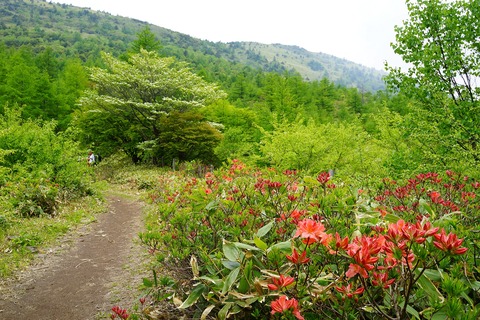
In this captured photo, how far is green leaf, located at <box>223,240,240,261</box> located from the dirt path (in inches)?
114

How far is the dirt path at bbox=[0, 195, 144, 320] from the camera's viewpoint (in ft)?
13.8

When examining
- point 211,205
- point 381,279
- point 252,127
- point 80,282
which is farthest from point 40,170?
point 252,127

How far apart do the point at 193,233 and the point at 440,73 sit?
8.78 meters

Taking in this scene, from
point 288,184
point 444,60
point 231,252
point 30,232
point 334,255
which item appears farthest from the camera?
point 444,60

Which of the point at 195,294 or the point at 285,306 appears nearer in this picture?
the point at 285,306

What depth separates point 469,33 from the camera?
27.9 ft

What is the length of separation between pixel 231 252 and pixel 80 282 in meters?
4.10

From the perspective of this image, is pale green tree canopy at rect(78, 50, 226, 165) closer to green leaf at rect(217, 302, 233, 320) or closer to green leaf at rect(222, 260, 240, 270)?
green leaf at rect(222, 260, 240, 270)

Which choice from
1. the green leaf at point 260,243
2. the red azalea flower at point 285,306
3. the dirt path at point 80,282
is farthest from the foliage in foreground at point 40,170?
the red azalea flower at point 285,306

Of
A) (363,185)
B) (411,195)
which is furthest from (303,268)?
(363,185)

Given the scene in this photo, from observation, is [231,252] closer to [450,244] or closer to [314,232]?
[314,232]

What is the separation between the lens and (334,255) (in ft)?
5.71

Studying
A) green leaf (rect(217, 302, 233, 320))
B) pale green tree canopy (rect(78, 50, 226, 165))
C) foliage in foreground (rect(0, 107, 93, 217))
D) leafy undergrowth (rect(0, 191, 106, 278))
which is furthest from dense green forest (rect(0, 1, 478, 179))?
leafy undergrowth (rect(0, 191, 106, 278))

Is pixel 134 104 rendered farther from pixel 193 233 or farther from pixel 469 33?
pixel 193 233
